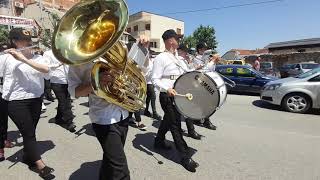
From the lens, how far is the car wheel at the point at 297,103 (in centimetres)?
891

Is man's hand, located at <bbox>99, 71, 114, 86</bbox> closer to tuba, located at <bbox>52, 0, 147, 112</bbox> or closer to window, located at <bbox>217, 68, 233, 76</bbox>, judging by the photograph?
tuba, located at <bbox>52, 0, 147, 112</bbox>

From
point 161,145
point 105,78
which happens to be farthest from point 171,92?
point 105,78

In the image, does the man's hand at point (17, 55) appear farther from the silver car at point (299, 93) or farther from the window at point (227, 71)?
the window at point (227, 71)

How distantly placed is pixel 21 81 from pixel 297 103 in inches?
301

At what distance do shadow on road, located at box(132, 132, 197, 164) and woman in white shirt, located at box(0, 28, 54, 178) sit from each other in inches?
62.8

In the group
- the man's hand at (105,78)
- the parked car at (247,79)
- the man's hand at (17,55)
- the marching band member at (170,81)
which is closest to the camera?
the man's hand at (105,78)

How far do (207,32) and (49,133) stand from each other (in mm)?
49988

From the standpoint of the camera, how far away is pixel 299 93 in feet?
29.7

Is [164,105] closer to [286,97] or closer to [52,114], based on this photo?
[52,114]

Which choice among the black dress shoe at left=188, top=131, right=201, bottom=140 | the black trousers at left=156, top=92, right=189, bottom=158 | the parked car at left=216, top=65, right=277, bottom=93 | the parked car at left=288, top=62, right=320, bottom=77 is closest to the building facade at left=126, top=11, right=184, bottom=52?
the parked car at left=288, top=62, right=320, bottom=77

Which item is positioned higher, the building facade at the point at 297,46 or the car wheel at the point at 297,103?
the building facade at the point at 297,46

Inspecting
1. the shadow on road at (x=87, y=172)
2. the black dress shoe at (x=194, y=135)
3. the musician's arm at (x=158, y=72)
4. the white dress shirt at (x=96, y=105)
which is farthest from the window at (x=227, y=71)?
the white dress shirt at (x=96, y=105)

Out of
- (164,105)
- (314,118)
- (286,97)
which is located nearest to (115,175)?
(164,105)

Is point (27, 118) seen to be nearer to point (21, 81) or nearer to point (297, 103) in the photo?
point (21, 81)
